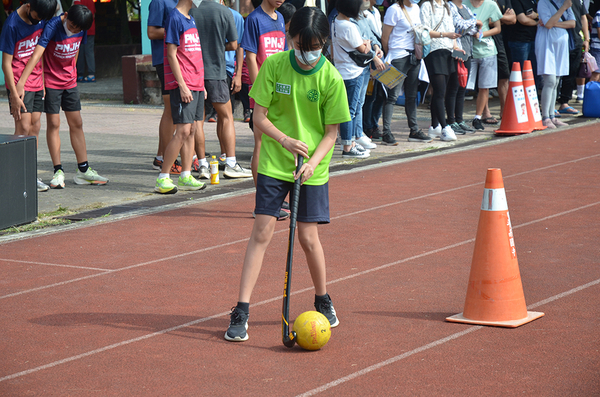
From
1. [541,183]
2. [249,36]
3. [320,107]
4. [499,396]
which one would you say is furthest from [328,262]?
[541,183]

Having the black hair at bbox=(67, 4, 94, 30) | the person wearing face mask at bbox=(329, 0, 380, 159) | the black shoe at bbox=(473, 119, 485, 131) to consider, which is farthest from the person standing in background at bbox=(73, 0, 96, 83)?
the black hair at bbox=(67, 4, 94, 30)

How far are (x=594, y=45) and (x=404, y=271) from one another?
1273cm

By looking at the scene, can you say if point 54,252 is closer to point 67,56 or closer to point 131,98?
point 67,56

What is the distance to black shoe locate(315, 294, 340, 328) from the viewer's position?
4512 millimetres

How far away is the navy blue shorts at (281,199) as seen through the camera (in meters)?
4.38

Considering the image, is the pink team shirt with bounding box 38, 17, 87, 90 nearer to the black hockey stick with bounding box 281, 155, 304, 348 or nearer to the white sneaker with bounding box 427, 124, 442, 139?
the black hockey stick with bounding box 281, 155, 304, 348

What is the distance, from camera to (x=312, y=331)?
4082mm

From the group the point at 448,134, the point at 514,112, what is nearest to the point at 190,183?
the point at 448,134

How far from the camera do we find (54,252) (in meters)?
6.32

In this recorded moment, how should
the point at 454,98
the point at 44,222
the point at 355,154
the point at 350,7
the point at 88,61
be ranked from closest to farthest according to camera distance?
the point at 44,222 → the point at 350,7 → the point at 355,154 → the point at 454,98 → the point at 88,61

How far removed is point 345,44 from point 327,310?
21.1ft

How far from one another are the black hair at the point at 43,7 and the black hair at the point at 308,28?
4377 millimetres

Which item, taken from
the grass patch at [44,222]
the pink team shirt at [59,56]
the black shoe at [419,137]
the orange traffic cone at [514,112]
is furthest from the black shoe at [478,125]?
the grass patch at [44,222]

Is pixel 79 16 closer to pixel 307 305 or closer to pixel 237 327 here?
pixel 307 305
